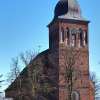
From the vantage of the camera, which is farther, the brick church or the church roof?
the church roof

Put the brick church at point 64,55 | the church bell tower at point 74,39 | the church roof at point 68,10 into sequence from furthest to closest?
the church roof at point 68,10 < the church bell tower at point 74,39 < the brick church at point 64,55

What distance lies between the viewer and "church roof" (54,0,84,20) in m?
64.3

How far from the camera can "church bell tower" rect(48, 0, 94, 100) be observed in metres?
63.2

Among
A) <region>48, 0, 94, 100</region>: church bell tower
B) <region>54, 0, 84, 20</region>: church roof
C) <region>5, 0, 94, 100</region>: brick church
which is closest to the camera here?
<region>5, 0, 94, 100</region>: brick church

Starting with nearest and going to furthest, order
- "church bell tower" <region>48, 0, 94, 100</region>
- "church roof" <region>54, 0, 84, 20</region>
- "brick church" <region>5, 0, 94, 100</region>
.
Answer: "brick church" <region>5, 0, 94, 100</region> < "church bell tower" <region>48, 0, 94, 100</region> < "church roof" <region>54, 0, 84, 20</region>

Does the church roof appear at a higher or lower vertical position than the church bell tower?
higher

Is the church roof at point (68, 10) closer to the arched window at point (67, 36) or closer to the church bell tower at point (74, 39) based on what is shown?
the church bell tower at point (74, 39)

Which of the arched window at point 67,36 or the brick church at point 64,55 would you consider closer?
the brick church at point 64,55

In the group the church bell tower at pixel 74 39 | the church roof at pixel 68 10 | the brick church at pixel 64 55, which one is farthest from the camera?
the church roof at pixel 68 10

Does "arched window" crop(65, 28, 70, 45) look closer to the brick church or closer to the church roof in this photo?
the brick church

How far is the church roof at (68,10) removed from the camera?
64312mm

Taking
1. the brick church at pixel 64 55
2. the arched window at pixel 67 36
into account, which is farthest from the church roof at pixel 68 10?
the arched window at pixel 67 36

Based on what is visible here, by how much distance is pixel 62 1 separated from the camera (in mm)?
65562

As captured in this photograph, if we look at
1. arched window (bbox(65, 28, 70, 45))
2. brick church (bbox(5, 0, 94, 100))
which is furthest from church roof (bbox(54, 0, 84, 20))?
arched window (bbox(65, 28, 70, 45))
